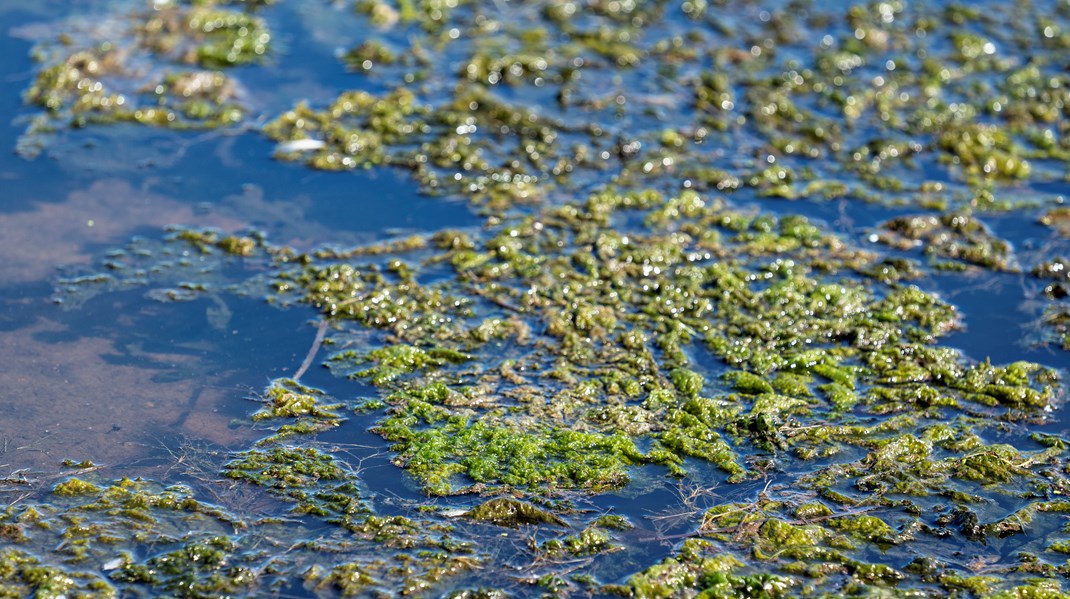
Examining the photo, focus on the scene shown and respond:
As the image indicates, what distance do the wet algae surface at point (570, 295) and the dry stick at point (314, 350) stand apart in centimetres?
2

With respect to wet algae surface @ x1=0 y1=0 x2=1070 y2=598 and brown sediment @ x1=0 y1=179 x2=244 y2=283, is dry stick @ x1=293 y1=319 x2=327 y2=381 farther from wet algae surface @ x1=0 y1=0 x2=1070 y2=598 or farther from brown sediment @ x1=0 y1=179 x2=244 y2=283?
brown sediment @ x1=0 y1=179 x2=244 y2=283

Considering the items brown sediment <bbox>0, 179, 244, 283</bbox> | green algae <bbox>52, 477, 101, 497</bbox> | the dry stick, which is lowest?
green algae <bbox>52, 477, 101, 497</bbox>

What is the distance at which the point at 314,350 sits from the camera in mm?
5484

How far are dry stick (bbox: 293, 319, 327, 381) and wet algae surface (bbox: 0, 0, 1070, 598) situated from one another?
0.02 metres

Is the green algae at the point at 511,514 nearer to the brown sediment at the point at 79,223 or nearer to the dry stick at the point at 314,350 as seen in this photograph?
the dry stick at the point at 314,350

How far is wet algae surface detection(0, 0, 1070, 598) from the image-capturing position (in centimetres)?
439

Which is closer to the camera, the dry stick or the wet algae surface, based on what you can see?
the wet algae surface

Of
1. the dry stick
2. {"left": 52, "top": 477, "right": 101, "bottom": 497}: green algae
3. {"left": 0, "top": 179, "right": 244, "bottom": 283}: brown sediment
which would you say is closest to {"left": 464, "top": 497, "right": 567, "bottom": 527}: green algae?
the dry stick

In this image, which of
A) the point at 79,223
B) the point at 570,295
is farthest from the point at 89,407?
the point at 570,295

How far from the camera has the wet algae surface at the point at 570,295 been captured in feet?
14.4

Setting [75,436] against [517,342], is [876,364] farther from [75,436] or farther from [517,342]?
[75,436]

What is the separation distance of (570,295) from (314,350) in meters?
1.37

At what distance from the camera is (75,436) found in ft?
15.8

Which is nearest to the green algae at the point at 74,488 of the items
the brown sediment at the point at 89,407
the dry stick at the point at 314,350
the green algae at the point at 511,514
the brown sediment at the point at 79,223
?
the brown sediment at the point at 89,407
